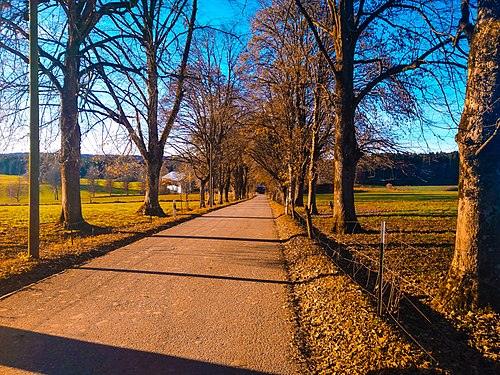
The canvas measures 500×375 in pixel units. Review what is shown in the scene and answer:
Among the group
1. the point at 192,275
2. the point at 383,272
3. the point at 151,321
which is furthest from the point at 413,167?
the point at 151,321

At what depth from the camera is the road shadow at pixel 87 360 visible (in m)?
3.44

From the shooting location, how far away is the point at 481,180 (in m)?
4.67

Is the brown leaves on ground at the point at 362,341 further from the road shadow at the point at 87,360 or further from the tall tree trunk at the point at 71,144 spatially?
the tall tree trunk at the point at 71,144

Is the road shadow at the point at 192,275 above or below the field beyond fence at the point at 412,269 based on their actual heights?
below

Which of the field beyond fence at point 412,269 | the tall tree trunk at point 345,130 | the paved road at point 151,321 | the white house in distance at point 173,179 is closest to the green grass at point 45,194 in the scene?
the white house in distance at point 173,179

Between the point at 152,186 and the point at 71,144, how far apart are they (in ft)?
25.4

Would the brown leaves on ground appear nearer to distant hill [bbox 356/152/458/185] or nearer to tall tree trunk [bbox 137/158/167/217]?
distant hill [bbox 356/152/458/185]

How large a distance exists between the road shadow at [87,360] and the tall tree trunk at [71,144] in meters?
9.71

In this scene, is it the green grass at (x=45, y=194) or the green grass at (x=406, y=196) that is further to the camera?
the green grass at (x=45, y=194)

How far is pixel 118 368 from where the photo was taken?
11.4 ft

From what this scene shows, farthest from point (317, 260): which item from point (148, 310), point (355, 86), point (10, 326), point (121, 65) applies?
point (355, 86)

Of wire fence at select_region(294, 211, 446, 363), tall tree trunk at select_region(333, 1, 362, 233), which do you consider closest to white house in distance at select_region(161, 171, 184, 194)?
tall tree trunk at select_region(333, 1, 362, 233)

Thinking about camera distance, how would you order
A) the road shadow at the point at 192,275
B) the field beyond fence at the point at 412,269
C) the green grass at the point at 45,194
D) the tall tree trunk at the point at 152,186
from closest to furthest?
the field beyond fence at the point at 412,269 → the road shadow at the point at 192,275 → the tall tree trunk at the point at 152,186 → the green grass at the point at 45,194

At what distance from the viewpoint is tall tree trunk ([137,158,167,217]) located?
20281 mm
